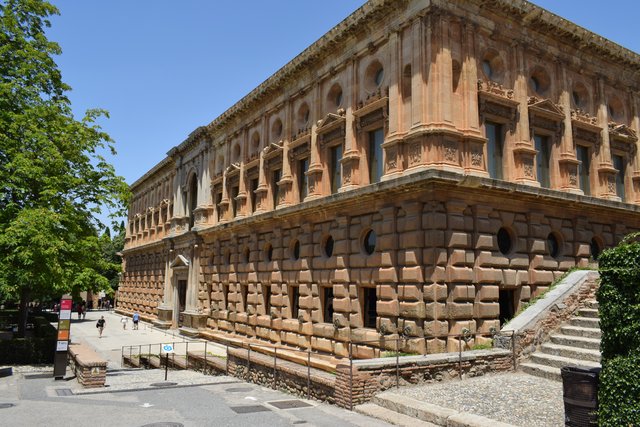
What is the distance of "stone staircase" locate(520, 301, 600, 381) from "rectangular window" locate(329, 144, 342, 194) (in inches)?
412

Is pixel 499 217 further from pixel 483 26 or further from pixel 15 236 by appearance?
pixel 15 236

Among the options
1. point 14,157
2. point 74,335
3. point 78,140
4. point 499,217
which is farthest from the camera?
point 74,335


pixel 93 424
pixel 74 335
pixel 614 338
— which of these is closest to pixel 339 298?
pixel 93 424

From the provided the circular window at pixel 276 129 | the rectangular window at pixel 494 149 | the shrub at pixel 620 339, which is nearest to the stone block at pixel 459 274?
the rectangular window at pixel 494 149

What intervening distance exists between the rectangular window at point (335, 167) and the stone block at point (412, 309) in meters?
7.05

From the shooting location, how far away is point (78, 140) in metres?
20.7

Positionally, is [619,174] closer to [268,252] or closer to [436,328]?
[436,328]

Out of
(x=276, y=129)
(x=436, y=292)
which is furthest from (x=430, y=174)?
Result: (x=276, y=129)

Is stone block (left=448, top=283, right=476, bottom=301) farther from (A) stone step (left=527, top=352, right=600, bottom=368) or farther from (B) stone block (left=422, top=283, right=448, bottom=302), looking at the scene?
(A) stone step (left=527, top=352, right=600, bottom=368)

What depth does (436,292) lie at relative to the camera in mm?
15977

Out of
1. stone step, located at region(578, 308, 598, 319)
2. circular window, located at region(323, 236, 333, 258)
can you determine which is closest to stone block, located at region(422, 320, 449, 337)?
stone step, located at region(578, 308, 598, 319)

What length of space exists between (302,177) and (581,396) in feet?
59.2

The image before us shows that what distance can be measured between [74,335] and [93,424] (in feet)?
95.8

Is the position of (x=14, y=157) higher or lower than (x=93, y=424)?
higher
